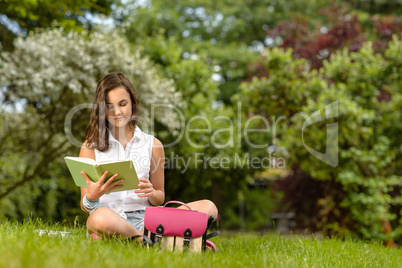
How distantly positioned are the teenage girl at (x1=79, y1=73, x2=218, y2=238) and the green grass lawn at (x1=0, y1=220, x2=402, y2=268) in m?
0.36

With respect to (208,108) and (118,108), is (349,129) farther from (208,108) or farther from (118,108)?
(118,108)

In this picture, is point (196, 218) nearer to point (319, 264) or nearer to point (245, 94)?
point (319, 264)

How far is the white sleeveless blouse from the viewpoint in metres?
3.14

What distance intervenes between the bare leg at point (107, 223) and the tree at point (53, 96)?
13.6ft

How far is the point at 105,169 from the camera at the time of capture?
8.84ft

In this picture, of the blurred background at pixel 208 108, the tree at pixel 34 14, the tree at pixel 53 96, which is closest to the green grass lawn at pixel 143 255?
the blurred background at pixel 208 108

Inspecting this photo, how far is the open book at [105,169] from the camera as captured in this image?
2641 mm

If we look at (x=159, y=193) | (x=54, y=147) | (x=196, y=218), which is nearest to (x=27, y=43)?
(x=54, y=147)

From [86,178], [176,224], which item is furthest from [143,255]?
[86,178]

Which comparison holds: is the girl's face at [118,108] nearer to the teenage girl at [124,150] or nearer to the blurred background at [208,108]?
the teenage girl at [124,150]

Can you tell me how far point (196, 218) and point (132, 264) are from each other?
2.68ft

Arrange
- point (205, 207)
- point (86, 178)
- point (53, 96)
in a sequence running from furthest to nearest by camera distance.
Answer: point (53, 96) < point (205, 207) < point (86, 178)

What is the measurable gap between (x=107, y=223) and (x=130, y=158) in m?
0.63

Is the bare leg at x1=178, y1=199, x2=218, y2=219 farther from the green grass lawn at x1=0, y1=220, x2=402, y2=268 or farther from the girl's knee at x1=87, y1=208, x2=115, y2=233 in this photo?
the girl's knee at x1=87, y1=208, x2=115, y2=233
